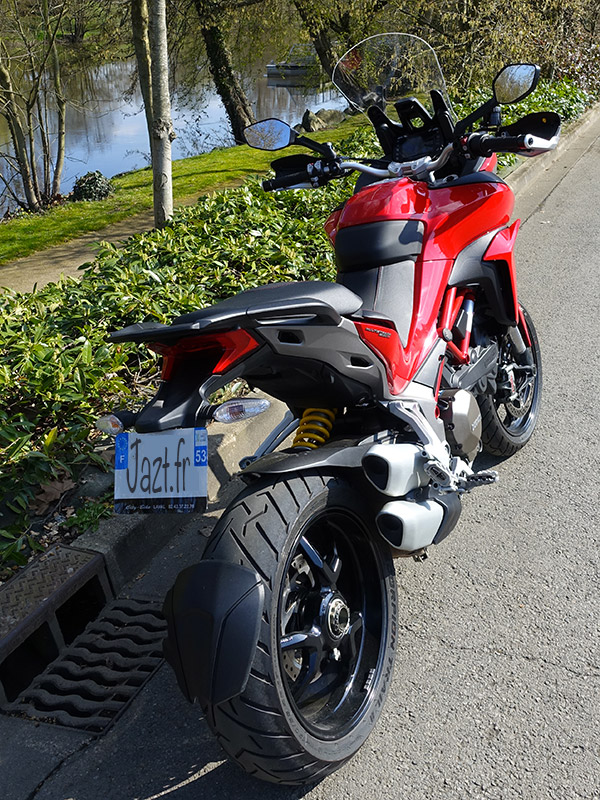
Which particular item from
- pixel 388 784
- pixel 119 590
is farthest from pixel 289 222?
pixel 388 784

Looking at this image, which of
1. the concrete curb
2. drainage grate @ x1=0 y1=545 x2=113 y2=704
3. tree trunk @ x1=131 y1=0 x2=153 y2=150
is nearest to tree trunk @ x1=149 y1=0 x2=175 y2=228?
tree trunk @ x1=131 y1=0 x2=153 y2=150

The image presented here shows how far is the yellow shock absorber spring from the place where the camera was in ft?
7.67

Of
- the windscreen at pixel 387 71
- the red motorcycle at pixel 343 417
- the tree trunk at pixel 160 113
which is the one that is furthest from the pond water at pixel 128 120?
the red motorcycle at pixel 343 417

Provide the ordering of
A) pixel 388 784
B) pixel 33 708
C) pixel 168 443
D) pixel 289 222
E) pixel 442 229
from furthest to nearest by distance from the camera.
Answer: pixel 289 222 < pixel 442 229 < pixel 33 708 < pixel 388 784 < pixel 168 443

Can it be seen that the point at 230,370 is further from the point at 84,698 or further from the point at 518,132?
the point at 518,132

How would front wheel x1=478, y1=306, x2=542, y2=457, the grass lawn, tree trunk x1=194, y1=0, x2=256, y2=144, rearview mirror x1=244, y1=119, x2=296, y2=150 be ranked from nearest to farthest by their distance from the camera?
rearview mirror x1=244, y1=119, x2=296, y2=150, front wheel x1=478, y1=306, x2=542, y2=457, the grass lawn, tree trunk x1=194, y1=0, x2=256, y2=144

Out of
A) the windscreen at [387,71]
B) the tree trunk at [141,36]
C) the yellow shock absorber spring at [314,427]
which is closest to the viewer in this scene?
the yellow shock absorber spring at [314,427]

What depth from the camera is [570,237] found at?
7066 millimetres

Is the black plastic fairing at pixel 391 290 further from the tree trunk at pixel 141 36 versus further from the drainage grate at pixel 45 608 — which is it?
the tree trunk at pixel 141 36

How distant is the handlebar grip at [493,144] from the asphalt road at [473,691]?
4.94 ft

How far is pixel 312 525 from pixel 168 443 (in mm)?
511

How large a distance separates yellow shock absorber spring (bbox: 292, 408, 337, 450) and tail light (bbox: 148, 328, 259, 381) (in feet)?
1.64

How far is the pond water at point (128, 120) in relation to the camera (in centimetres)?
1561

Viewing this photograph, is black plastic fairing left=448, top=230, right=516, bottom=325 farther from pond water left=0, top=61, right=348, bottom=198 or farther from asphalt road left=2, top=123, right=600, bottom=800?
pond water left=0, top=61, right=348, bottom=198
